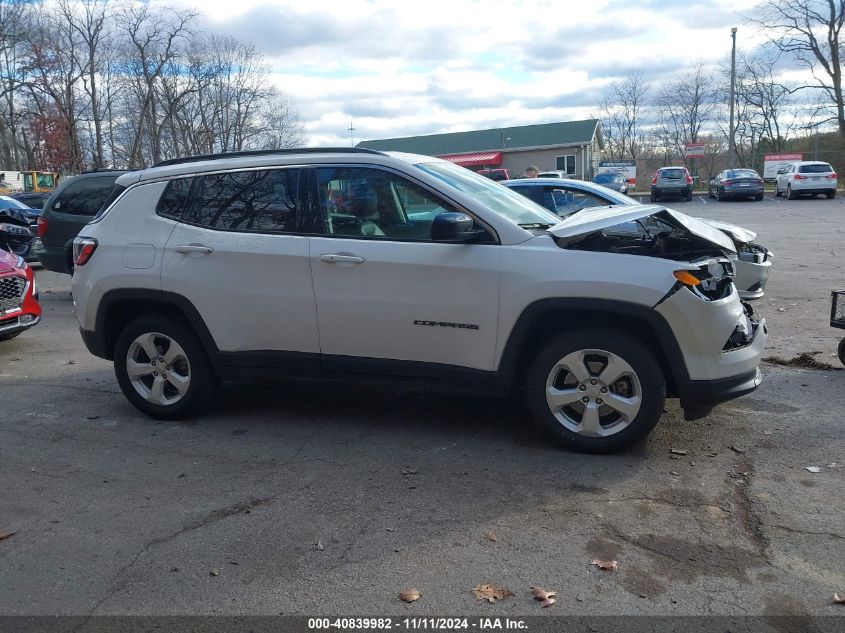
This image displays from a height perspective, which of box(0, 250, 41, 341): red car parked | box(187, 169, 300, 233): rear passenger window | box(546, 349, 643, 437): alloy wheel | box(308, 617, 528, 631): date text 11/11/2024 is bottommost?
box(308, 617, 528, 631): date text 11/11/2024

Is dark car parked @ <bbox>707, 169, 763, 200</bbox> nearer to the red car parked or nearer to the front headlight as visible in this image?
the front headlight

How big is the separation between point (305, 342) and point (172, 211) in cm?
143

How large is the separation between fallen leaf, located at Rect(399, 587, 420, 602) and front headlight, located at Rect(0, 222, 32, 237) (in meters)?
13.8

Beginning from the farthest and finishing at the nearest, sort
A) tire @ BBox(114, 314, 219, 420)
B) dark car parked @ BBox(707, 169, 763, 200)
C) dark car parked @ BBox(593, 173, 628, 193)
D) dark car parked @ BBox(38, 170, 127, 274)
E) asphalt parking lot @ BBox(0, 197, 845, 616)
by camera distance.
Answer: dark car parked @ BBox(593, 173, 628, 193), dark car parked @ BBox(707, 169, 763, 200), dark car parked @ BBox(38, 170, 127, 274), tire @ BBox(114, 314, 219, 420), asphalt parking lot @ BBox(0, 197, 845, 616)

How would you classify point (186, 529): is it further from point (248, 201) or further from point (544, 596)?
point (248, 201)

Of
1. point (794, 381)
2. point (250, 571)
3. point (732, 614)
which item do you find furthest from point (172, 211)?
point (794, 381)

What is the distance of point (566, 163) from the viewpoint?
5675 cm

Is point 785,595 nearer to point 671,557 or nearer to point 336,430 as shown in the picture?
point 671,557

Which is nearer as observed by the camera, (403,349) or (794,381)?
(403,349)

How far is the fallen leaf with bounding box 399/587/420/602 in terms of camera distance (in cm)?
328

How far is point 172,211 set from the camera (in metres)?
5.61

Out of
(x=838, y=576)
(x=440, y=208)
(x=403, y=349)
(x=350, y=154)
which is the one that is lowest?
(x=838, y=576)

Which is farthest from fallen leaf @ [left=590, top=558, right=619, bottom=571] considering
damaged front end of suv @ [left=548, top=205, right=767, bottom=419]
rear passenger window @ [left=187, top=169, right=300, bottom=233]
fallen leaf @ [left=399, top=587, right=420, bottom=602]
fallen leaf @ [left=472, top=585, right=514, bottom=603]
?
rear passenger window @ [left=187, top=169, right=300, bottom=233]

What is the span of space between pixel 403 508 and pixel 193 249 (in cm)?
245
